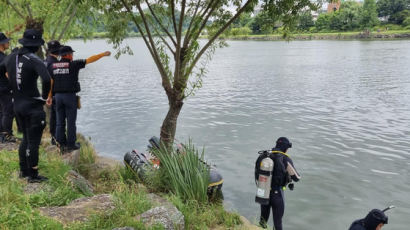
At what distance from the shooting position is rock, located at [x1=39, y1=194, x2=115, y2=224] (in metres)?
5.16

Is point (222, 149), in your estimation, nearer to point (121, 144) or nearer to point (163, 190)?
point (121, 144)

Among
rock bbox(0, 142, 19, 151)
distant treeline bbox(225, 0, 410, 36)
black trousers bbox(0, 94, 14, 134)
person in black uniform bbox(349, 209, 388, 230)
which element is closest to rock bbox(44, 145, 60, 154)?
rock bbox(0, 142, 19, 151)

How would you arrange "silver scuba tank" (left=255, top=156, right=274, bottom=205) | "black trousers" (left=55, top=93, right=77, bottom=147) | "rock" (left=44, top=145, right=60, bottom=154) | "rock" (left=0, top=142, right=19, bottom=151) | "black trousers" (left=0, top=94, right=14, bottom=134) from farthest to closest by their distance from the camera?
"black trousers" (left=0, top=94, right=14, bottom=134) → "rock" (left=0, top=142, right=19, bottom=151) → "rock" (left=44, top=145, right=60, bottom=154) → "black trousers" (left=55, top=93, right=77, bottom=147) → "silver scuba tank" (left=255, top=156, right=274, bottom=205)

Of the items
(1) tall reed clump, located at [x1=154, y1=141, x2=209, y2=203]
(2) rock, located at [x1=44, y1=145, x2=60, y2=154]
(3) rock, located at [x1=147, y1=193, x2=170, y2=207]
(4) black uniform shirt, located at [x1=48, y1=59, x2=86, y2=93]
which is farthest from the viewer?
(2) rock, located at [x1=44, y1=145, x2=60, y2=154]

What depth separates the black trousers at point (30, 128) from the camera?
242 inches

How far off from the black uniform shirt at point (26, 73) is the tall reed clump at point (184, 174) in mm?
2808

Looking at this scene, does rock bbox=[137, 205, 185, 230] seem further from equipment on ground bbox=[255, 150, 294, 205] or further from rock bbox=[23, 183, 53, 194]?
equipment on ground bbox=[255, 150, 294, 205]

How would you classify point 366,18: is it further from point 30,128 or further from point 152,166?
point 30,128

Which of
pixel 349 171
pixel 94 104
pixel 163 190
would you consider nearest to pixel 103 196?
pixel 163 190

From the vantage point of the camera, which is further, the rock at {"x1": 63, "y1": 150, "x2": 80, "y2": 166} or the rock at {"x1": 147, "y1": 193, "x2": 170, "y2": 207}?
the rock at {"x1": 63, "y1": 150, "x2": 80, "y2": 166}

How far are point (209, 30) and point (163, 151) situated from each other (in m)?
3.46

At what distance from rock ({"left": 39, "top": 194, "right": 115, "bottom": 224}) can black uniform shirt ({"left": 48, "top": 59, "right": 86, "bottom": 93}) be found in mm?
2987

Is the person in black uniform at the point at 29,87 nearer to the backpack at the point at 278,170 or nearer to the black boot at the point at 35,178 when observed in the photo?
the black boot at the point at 35,178

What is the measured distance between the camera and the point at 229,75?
36.5m
